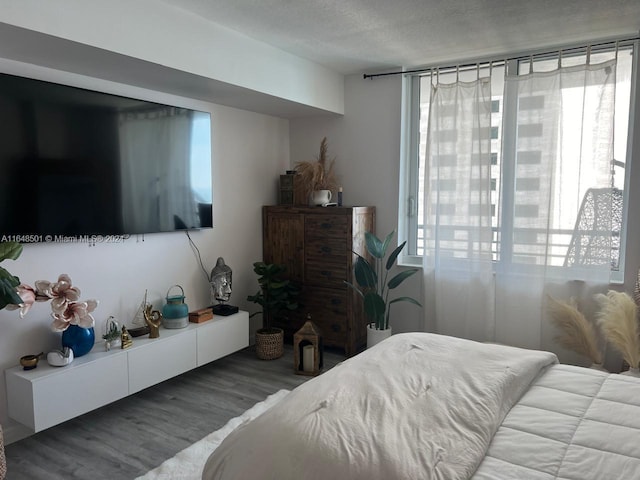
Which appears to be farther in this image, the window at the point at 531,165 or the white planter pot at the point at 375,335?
the white planter pot at the point at 375,335

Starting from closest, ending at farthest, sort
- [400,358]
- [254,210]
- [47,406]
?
[400,358] → [47,406] → [254,210]

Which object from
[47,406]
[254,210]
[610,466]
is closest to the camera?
[610,466]

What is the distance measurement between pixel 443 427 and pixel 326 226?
2.59m

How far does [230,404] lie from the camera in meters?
3.07

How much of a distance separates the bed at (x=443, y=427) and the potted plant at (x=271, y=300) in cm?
192

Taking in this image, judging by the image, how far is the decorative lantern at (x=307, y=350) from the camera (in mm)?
3525

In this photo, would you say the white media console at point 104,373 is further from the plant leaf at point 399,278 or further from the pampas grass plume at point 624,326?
the pampas grass plume at point 624,326

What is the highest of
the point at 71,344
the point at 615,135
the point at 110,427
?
the point at 615,135

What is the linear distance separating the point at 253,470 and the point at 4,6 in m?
2.09

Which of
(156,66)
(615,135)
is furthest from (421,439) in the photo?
(615,135)

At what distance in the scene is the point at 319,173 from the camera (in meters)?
4.13

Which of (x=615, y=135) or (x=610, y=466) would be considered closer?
(x=610, y=466)

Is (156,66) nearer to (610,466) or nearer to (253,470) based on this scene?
(253,470)

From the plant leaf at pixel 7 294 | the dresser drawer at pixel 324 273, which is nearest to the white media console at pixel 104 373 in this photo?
the plant leaf at pixel 7 294
